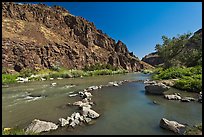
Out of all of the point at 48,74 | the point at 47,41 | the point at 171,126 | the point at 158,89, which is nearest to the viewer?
the point at 171,126

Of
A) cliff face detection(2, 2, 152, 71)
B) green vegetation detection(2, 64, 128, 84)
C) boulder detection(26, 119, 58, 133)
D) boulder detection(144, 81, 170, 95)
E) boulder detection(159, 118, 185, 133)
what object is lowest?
boulder detection(26, 119, 58, 133)

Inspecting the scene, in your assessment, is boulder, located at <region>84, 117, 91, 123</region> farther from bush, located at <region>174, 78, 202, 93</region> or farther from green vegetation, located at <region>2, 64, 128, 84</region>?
green vegetation, located at <region>2, 64, 128, 84</region>

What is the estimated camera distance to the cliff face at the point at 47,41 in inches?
2069

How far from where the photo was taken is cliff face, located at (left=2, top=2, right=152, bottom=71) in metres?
52.6

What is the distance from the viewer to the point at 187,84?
17328 mm

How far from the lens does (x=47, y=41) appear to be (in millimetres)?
63719

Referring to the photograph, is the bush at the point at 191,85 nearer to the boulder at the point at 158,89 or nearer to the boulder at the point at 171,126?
the boulder at the point at 158,89

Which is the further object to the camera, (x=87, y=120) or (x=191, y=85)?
(x=191, y=85)

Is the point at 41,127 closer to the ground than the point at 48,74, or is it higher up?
closer to the ground

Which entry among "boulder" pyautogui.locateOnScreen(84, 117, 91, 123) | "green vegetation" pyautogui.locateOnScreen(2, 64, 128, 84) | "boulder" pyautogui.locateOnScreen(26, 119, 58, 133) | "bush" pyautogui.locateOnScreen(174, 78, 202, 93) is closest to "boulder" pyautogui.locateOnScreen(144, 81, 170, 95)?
"bush" pyautogui.locateOnScreen(174, 78, 202, 93)

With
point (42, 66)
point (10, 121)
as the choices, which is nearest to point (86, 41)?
point (42, 66)

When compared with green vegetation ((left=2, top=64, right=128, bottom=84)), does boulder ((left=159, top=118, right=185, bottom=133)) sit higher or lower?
lower

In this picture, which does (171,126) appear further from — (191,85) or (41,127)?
(191,85)

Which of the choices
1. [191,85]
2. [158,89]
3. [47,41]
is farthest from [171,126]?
[47,41]
